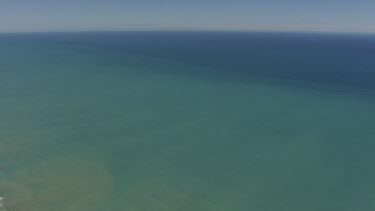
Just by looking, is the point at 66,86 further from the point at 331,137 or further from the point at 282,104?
the point at 331,137

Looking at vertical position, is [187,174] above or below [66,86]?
below

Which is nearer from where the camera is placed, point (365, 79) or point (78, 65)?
point (365, 79)

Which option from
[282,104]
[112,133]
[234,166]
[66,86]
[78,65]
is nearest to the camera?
[234,166]

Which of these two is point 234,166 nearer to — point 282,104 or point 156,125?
point 156,125

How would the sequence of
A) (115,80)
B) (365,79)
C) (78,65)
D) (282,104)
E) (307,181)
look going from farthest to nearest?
(78,65) < (365,79) < (115,80) < (282,104) < (307,181)

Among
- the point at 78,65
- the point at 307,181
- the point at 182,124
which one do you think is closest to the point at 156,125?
the point at 182,124

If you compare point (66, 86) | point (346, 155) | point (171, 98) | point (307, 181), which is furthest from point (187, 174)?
point (66, 86)
